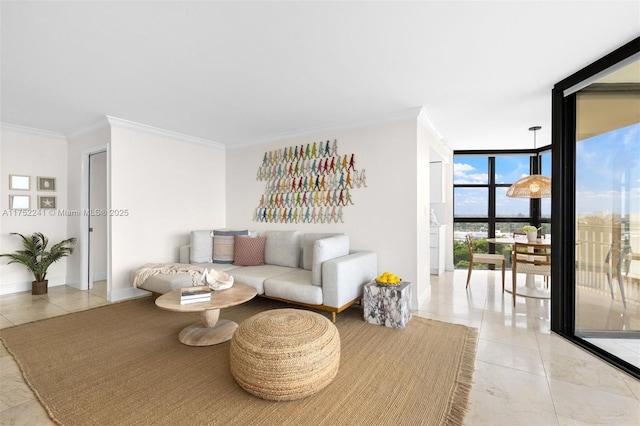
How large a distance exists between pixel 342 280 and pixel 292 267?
116cm

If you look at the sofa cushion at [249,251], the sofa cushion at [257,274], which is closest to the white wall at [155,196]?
the sofa cushion at [249,251]

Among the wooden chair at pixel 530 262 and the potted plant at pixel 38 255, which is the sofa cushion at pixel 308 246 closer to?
the wooden chair at pixel 530 262

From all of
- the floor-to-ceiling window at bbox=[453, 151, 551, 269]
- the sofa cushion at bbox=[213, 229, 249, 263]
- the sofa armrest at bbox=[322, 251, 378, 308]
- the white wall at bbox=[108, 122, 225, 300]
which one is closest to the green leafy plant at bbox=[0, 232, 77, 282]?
the white wall at bbox=[108, 122, 225, 300]

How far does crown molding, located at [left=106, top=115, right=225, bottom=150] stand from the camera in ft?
12.6

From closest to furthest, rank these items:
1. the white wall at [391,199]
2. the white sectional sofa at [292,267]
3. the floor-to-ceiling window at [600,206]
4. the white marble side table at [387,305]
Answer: the floor-to-ceiling window at [600,206] → the white marble side table at [387,305] → the white sectional sofa at [292,267] → the white wall at [391,199]

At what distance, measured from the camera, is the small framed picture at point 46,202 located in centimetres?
438

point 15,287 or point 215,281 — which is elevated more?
point 215,281

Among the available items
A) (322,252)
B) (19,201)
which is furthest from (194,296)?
(19,201)

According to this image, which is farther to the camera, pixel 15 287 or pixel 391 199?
pixel 15 287

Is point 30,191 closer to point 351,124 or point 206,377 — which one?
point 206,377

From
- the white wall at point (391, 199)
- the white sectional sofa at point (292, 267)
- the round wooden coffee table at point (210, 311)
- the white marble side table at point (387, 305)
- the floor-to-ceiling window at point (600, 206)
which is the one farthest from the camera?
the white wall at point (391, 199)

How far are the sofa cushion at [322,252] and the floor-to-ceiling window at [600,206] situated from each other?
7.05ft

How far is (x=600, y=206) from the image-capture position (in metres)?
2.57

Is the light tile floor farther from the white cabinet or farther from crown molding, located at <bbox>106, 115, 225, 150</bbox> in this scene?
crown molding, located at <bbox>106, 115, 225, 150</bbox>
